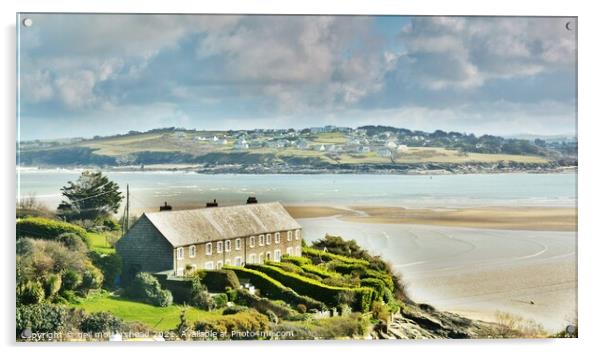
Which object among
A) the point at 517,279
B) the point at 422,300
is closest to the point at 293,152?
the point at 422,300

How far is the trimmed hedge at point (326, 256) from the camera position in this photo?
10.9 m

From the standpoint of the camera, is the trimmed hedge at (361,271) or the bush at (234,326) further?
the trimmed hedge at (361,271)

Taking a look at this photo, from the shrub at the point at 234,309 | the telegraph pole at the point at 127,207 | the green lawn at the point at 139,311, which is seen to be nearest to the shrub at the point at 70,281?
the green lawn at the point at 139,311

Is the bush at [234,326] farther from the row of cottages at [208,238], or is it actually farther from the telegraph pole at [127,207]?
the telegraph pole at [127,207]

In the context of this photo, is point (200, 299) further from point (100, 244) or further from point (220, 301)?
point (100, 244)

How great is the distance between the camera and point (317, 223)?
1091 cm

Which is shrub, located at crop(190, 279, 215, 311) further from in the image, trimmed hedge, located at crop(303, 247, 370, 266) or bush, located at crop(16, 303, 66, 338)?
bush, located at crop(16, 303, 66, 338)

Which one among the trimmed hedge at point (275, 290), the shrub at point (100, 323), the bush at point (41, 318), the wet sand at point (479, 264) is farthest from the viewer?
the wet sand at point (479, 264)

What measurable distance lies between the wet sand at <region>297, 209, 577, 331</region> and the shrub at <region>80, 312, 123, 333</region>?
2.31 metres

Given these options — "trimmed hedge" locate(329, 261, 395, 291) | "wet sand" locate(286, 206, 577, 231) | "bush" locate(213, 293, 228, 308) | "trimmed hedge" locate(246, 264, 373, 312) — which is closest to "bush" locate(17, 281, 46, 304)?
"bush" locate(213, 293, 228, 308)

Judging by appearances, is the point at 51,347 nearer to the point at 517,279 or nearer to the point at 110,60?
the point at 110,60

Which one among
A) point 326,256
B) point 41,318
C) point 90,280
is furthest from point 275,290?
point 41,318

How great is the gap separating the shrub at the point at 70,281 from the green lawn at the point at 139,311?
182 millimetres

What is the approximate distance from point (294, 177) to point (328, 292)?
137 cm
